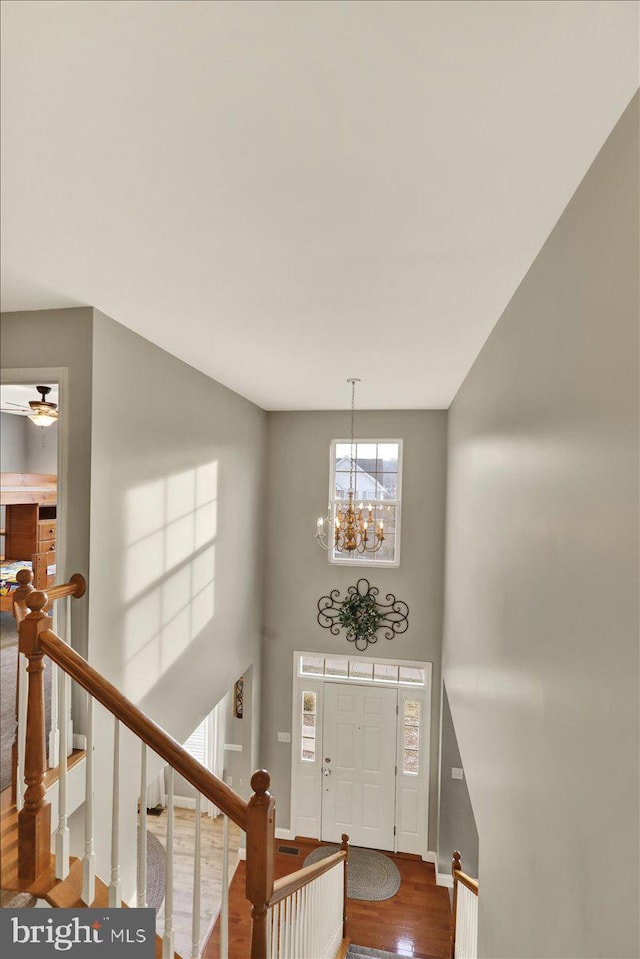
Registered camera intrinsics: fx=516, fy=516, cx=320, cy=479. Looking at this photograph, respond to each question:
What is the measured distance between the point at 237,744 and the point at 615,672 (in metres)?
5.54

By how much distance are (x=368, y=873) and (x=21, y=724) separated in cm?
471

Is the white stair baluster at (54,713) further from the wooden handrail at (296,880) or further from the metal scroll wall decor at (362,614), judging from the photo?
the metal scroll wall decor at (362,614)

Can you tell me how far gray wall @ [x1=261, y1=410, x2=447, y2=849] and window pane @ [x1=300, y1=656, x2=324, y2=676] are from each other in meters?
0.16

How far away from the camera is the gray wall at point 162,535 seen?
2.71m

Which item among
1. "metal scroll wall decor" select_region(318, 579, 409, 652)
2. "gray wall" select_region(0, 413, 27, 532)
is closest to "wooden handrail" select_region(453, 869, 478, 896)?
"metal scroll wall decor" select_region(318, 579, 409, 652)

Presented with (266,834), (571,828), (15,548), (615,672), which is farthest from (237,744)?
(615,672)

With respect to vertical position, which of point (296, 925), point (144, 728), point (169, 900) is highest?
point (144, 728)

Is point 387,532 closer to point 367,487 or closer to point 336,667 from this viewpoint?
point 367,487

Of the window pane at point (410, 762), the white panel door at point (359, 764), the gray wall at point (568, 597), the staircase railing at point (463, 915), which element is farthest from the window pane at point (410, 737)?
the gray wall at point (568, 597)

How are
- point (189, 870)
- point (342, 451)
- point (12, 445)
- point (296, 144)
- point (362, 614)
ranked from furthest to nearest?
1. point (342, 451)
2. point (362, 614)
3. point (189, 870)
4. point (12, 445)
5. point (296, 144)

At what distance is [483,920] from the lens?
255 centimetres

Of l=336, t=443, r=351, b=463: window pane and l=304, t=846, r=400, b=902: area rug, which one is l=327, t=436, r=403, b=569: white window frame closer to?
l=336, t=443, r=351, b=463: window pane

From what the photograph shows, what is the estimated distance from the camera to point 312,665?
6.04 m

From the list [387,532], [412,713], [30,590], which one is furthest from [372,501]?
[30,590]
